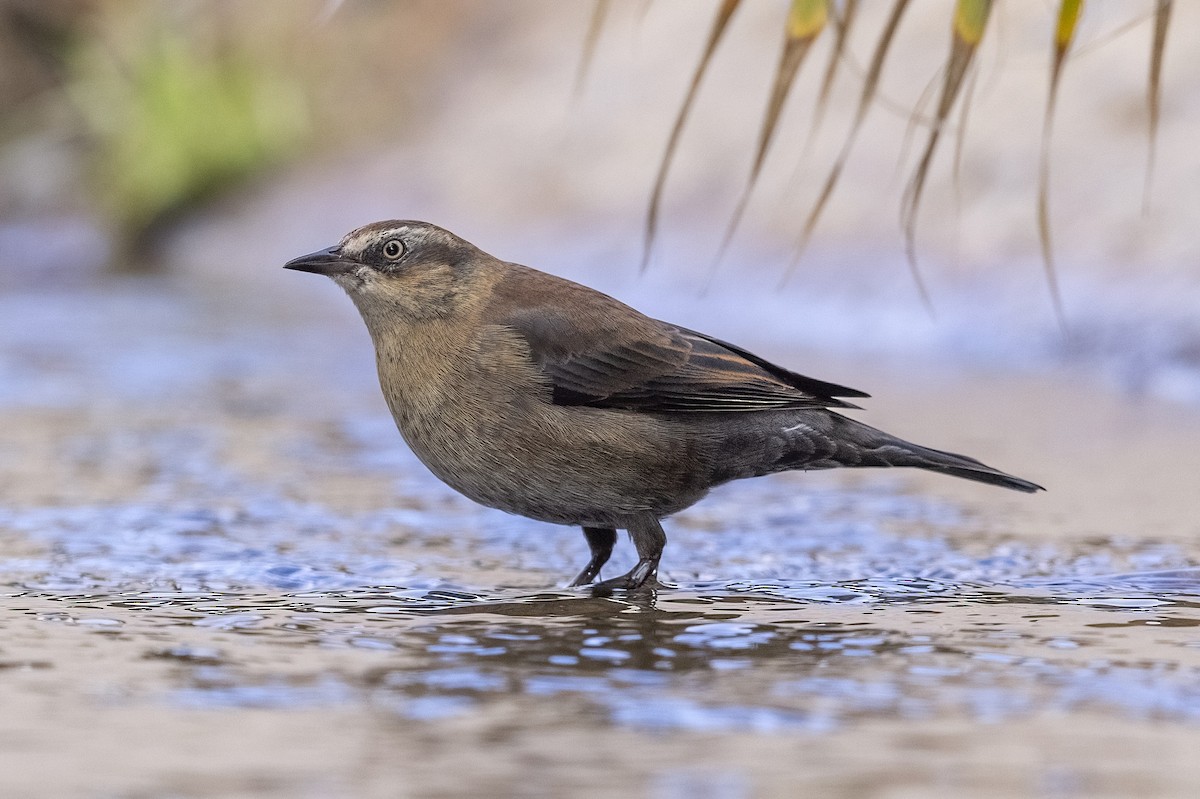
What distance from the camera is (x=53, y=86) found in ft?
65.7

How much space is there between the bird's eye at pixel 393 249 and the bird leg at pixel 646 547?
93 cm

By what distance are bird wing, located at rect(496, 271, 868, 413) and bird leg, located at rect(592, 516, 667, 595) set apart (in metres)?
0.30

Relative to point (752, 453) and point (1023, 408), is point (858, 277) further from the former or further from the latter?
point (752, 453)

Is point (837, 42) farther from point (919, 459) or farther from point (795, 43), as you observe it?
point (919, 459)

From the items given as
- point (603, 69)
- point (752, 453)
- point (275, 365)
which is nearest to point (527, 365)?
point (752, 453)

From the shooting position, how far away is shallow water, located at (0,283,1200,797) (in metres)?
2.37

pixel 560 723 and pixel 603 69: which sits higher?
pixel 603 69

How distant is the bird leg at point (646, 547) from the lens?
4.01 meters

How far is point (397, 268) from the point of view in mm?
4434

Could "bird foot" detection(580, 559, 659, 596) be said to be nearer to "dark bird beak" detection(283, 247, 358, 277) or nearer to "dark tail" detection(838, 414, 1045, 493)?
"dark tail" detection(838, 414, 1045, 493)

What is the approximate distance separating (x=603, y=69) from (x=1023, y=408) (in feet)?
22.5

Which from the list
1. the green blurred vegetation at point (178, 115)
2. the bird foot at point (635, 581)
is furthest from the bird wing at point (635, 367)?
the green blurred vegetation at point (178, 115)

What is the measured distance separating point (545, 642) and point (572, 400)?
111cm

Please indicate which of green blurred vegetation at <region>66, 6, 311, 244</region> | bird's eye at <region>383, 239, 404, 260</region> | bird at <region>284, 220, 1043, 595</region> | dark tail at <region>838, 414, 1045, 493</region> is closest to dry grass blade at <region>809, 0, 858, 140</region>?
bird at <region>284, 220, 1043, 595</region>
